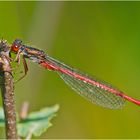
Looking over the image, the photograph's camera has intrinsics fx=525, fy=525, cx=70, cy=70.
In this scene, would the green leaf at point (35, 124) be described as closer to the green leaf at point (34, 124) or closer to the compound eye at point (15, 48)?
the green leaf at point (34, 124)

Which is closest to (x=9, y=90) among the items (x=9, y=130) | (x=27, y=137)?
(x=9, y=130)

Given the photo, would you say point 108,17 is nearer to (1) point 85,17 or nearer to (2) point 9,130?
(1) point 85,17

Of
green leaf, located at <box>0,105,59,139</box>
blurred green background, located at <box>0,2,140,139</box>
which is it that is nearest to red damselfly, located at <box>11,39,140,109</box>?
green leaf, located at <box>0,105,59,139</box>

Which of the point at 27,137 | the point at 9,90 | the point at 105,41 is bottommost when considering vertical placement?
the point at 27,137

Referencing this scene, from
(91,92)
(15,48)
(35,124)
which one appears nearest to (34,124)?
(35,124)

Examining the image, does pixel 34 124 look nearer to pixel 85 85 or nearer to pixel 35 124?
pixel 35 124

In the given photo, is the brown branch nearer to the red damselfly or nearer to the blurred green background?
the red damselfly

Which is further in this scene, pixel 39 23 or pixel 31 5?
pixel 31 5
